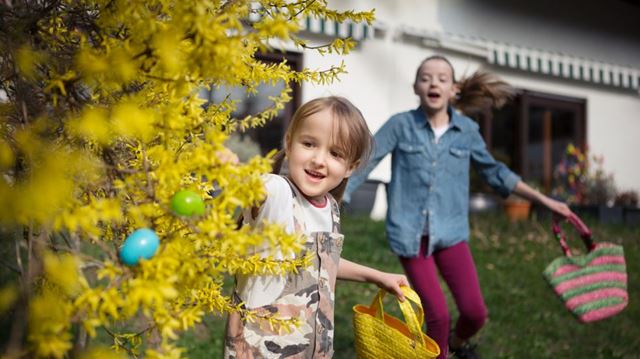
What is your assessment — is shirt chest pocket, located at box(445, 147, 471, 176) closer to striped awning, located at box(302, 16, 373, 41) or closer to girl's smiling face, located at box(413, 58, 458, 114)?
girl's smiling face, located at box(413, 58, 458, 114)

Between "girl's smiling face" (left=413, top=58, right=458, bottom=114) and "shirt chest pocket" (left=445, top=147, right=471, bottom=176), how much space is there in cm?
23

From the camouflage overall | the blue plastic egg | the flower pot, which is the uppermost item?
the blue plastic egg

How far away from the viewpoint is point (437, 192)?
3.27 meters

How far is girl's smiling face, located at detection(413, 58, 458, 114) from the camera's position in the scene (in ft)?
10.5

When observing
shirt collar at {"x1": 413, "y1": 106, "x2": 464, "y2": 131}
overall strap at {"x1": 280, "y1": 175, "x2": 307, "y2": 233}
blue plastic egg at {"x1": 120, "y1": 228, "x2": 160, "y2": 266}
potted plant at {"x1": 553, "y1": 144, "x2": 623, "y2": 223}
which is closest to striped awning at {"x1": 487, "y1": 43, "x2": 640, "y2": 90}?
potted plant at {"x1": 553, "y1": 144, "x2": 623, "y2": 223}

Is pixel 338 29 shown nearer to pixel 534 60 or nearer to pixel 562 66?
pixel 534 60

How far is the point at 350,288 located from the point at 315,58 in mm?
4330

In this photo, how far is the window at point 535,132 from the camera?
10.4m

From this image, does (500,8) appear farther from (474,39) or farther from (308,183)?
(308,183)

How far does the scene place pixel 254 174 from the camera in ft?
4.01

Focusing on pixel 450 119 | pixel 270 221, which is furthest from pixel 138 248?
pixel 450 119

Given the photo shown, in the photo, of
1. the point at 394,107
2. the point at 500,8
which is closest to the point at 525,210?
the point at 394,107

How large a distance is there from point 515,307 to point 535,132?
22.4ft

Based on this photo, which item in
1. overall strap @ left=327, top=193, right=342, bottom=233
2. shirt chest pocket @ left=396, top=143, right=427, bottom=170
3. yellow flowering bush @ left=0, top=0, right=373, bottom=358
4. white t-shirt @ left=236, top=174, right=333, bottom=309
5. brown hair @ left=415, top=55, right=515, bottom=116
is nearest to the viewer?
yellow flowering bush @ left=0, top=0, right=373, bottom=358
